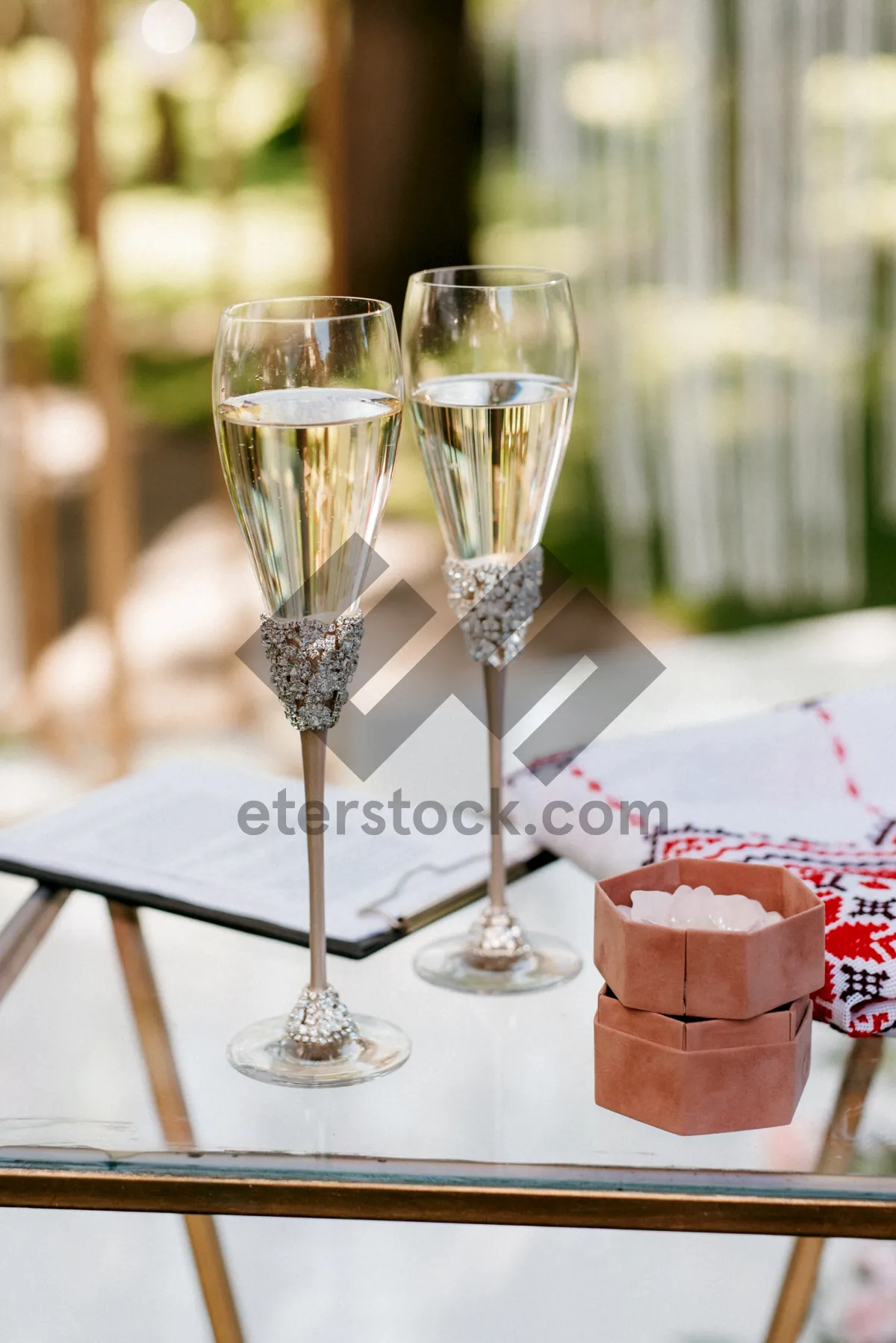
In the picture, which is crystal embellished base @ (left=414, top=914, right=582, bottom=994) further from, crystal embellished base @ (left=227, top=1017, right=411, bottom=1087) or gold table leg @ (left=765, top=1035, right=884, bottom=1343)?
gold table leg @ (left=765, top=1035, right=884, bottom=1343)

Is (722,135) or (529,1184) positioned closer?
(529,1184)

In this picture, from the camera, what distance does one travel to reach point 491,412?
792 mm

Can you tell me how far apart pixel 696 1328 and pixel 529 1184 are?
0.85 m

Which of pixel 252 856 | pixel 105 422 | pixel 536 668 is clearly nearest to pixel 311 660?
pixel 252 856

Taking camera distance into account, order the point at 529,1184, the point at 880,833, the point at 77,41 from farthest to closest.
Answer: the point at 77,41
the point at 880,833
the point at 529,1184

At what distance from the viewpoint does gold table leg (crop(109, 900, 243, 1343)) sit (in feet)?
2.46

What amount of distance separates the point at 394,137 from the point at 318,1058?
7.92 feet

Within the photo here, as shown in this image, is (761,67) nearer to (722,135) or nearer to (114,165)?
(722,135)

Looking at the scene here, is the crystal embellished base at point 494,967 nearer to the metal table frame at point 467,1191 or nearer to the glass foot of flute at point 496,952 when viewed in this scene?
the glass foot of flute at point 496,952

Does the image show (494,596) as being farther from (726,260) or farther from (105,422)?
(726,260)

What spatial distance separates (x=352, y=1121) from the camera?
73cm

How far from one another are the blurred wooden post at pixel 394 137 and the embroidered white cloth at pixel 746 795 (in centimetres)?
189

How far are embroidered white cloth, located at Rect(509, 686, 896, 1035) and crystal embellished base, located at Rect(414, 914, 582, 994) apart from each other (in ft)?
0.21

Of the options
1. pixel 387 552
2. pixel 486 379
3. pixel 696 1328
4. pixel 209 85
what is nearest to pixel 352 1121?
pixel 486 379
